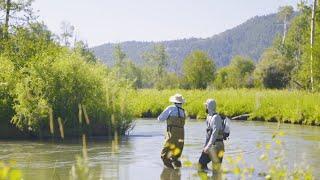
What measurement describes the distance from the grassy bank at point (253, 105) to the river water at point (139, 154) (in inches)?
156

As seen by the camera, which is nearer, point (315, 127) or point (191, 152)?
point (191, 152)

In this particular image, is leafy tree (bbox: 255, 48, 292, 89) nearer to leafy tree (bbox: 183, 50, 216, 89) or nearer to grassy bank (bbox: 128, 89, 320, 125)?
leafy tree (bbox: 183, 50, 216, 89)

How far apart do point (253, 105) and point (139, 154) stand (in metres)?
18.4

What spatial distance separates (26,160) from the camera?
17172 millimetres

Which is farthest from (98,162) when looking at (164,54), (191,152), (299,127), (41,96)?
(164,54)

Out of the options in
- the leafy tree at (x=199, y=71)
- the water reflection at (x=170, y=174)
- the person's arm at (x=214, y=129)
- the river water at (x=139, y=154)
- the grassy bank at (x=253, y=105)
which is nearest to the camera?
the person's arm at (x=214, y=129)

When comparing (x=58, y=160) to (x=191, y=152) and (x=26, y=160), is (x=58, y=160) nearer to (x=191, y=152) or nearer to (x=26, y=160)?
(x=26, y=160)

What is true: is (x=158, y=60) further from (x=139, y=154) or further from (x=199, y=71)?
(x=139, y=154)

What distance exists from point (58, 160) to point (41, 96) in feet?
21.4

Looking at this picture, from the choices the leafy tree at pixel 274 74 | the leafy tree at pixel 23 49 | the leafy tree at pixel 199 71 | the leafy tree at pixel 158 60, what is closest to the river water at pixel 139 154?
the leafy tree at pixel 23 49

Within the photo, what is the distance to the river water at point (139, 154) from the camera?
14406 millimetres

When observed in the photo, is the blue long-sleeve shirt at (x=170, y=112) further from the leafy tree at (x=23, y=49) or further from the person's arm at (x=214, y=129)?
the leafy tree at (x=23, y=49)

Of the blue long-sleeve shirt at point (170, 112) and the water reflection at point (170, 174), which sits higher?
the blue long-sleeve shirt at point (170, 112)

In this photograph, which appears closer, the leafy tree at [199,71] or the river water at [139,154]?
the river water at [139,154]
